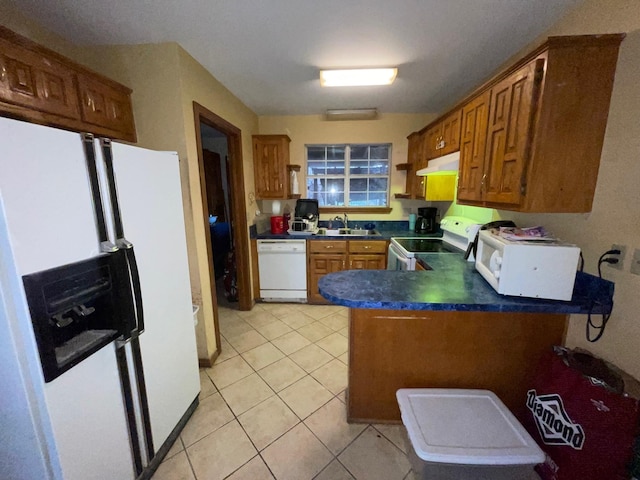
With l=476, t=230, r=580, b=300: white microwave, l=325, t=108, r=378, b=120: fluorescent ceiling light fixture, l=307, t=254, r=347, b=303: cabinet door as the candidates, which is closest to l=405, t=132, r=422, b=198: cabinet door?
l=325, t=108, r=378, b=120: fluorescent ceiling light fixture

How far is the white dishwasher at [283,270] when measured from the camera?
3.19m

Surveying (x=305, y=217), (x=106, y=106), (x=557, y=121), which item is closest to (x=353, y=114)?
(x=305, y=217)

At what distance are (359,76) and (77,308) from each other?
237 centimetres

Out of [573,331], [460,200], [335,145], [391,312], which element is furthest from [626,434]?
[335,145]

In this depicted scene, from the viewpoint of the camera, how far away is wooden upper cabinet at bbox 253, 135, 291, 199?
3.21m

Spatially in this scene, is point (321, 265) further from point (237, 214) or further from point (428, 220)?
point (428, 220)

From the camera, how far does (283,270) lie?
324 cm

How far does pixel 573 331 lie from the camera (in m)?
1.37

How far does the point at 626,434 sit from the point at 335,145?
138 inches

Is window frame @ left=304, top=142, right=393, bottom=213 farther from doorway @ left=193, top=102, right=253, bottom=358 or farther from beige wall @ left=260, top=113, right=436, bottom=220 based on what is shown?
doorway @ left=193, top=102, right=253, bottom=358

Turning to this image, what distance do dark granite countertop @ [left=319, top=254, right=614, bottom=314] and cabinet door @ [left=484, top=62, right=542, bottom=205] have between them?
535mm

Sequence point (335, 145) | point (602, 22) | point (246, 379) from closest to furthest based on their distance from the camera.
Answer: point (602, 22), point (246, 379), point (335, 145)

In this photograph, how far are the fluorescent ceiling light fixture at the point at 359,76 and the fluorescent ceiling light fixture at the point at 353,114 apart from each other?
0.91 metres

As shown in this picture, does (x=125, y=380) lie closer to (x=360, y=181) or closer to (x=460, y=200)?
(x=460, y=200)
